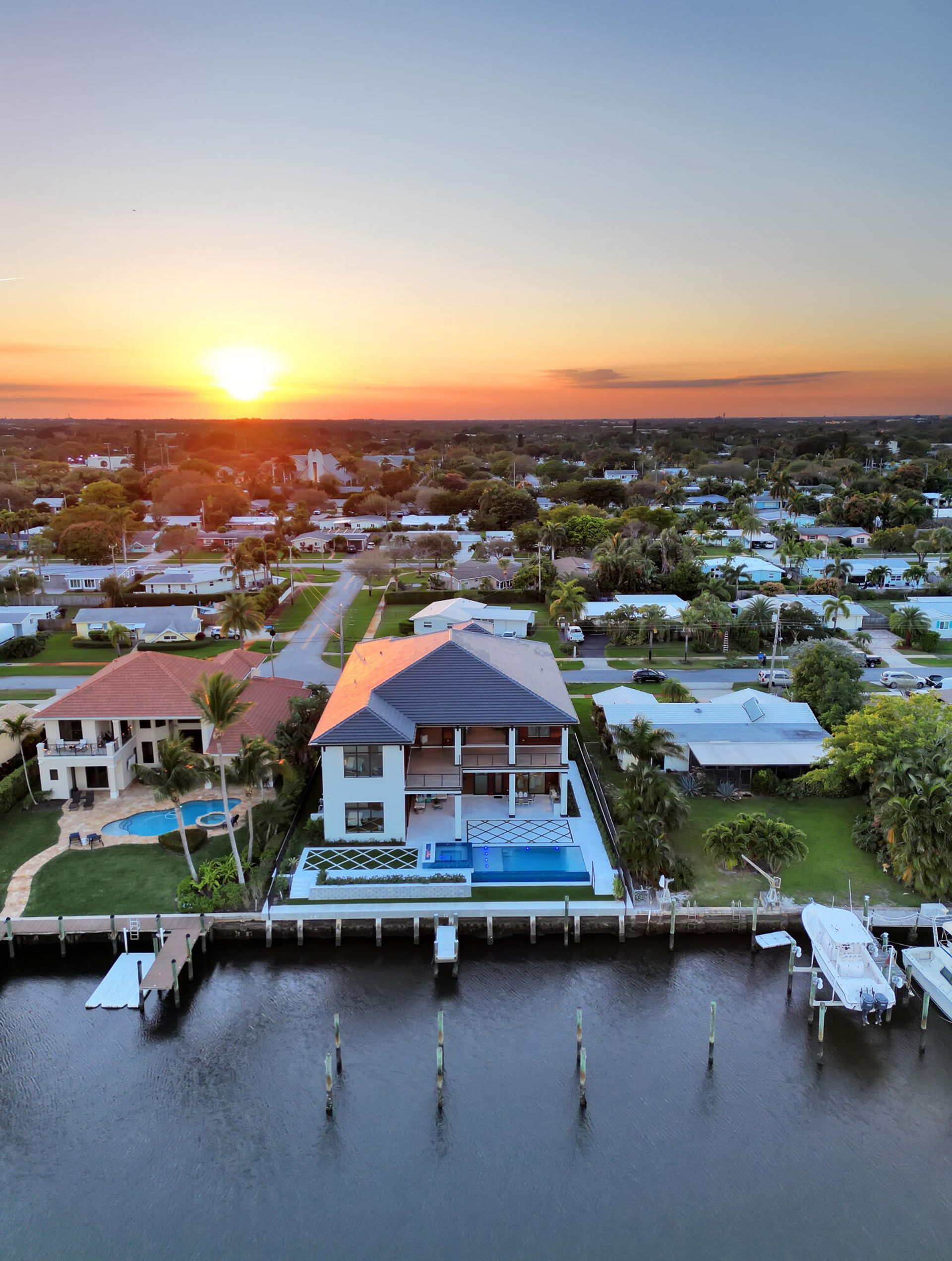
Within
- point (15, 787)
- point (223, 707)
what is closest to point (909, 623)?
point (223, 707)

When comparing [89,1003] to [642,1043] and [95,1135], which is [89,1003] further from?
[642,1043]

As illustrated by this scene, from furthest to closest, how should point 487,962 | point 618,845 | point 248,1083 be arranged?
point 618,845, point 487,962, point 248,1083

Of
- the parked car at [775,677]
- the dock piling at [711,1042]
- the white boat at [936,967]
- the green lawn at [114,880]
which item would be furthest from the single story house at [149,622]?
the white boat at [936,967]

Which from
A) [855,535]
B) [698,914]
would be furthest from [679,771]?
[855,535]

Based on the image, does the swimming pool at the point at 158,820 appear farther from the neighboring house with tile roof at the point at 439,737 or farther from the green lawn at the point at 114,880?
the neighboring house with tile roof at the point at 439,737

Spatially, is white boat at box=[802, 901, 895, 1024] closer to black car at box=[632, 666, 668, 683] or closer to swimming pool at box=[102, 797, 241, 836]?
swimming pool at box=[102, 797, 241, 836]

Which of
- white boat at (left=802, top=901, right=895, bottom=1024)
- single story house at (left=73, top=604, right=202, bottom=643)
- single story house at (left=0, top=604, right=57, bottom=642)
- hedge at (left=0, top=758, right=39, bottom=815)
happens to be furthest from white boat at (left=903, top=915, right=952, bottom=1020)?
single story house at (left=0, top=604, right=57, bottom=642)
